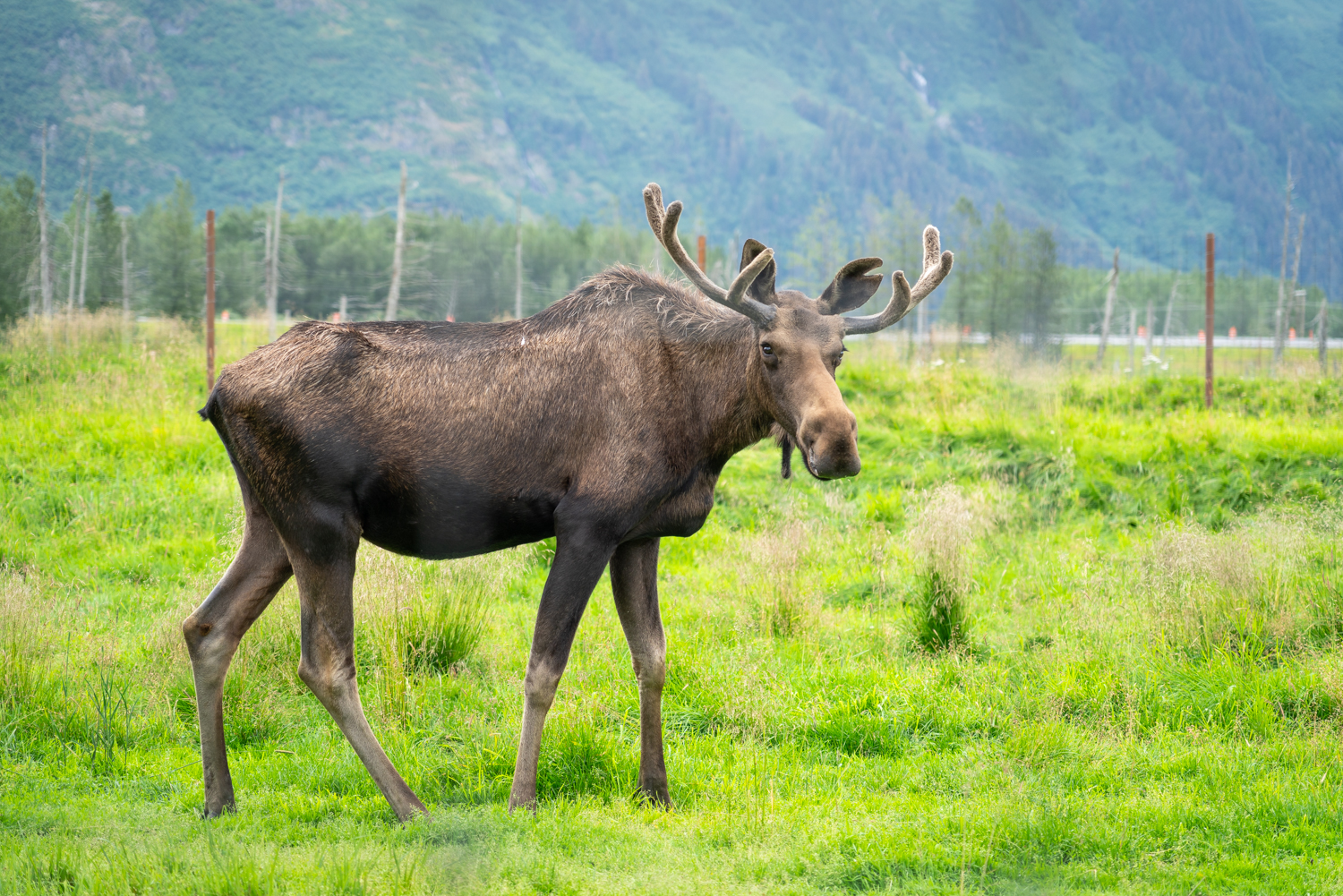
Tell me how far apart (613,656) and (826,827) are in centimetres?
258

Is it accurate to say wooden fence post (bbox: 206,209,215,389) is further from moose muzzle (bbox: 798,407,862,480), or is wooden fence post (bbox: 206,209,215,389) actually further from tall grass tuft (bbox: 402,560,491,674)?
moose muzzle (bbox: 798,407,862,480)

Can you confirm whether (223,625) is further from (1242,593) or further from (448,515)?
(1242,593)

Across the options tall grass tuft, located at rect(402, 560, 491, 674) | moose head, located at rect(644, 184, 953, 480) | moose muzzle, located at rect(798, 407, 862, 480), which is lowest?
tall grass tuft, located at rect(402, 560, 491, 674)

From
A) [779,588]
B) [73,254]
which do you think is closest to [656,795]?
[779,588]

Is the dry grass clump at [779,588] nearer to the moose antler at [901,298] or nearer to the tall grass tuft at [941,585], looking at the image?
the tall grass tuft at [941,585]

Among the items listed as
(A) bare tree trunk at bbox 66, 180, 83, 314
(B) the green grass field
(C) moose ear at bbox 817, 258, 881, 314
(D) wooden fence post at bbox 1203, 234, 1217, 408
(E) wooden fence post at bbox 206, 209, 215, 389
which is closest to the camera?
(B) the green grass field

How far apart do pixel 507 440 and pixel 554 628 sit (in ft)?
2.98

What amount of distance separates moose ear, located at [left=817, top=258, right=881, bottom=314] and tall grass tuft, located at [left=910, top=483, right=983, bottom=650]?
9.61 ft

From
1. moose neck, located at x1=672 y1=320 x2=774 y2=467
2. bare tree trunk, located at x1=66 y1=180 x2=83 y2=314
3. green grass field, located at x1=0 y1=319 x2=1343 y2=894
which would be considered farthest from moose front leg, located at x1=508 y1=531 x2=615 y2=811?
bare tree trunk, located at x1=66 y1=180 x2=83 y2=314

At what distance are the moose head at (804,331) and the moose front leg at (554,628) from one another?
105 centimetres

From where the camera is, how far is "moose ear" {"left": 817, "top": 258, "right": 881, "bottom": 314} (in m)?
4.63

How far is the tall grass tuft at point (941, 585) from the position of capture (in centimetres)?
695

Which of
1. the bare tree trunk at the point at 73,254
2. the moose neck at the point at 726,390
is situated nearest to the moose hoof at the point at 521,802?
the moose neck at the point at 726,390

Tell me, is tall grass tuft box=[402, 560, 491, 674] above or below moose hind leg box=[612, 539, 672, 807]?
below
